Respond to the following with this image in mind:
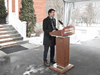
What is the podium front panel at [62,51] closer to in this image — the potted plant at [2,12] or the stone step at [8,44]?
the stone step at [8,44]

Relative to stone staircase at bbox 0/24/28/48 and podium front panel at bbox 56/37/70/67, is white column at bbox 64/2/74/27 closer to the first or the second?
stone staircase at bbox 0/24/28/48

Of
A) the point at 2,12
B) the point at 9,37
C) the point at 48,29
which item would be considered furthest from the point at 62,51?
the point at 2,12

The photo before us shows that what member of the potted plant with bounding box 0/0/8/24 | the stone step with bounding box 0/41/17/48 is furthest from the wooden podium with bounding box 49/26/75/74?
the potted plant with bounding box 0/0/8/24

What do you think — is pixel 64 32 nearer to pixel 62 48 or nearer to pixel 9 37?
pixel 62 48

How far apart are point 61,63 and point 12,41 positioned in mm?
3796

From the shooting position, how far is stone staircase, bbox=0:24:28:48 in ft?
17.7

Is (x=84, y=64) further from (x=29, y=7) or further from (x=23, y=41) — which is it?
(x=29, y=7)

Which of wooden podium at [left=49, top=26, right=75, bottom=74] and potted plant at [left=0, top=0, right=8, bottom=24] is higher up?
potted plant at [left=0, top=0, right=8, bottom=24]

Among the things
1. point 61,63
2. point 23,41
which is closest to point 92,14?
point 23,41

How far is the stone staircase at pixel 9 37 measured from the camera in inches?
213

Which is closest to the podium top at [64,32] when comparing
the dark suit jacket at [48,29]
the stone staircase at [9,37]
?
the dark suit jacket at [48,29]

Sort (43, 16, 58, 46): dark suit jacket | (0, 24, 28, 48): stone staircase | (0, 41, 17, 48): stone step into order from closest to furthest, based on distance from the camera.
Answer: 1. (43, 16, 58, 46): dark suit jacket
2. (0, 41, 17, 48): stone step
3. (0, 24, 28, 48): stone staircase

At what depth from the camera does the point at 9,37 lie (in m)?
5.91

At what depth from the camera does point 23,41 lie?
593 cm
